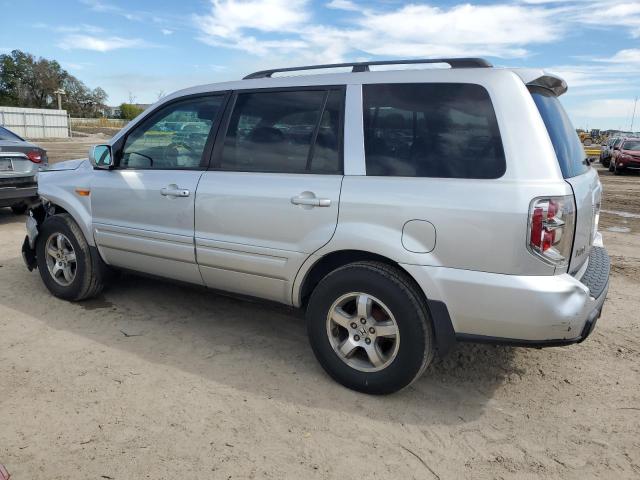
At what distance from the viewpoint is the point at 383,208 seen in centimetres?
299

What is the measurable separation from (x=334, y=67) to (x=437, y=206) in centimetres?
128

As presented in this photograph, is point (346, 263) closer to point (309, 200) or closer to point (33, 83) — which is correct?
point (309, 200)

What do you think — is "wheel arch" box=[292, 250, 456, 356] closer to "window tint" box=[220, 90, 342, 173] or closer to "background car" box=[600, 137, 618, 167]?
"window tint" box=[220, 90, 342, 173]

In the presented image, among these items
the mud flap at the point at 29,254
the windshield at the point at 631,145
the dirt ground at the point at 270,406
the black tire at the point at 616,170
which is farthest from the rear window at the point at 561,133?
the black tire at the point at 616,170

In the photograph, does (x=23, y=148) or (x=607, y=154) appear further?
(x=607, y=154)

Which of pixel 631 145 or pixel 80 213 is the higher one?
pixel 631 145

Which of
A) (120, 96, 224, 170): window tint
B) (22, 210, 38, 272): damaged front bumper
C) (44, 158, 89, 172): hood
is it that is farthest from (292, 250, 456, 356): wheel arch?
(22, 210, 38, 272): damaged front bumper

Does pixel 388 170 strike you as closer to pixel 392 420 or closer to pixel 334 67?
pixel 334 67

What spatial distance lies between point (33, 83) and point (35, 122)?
51959 millimetres

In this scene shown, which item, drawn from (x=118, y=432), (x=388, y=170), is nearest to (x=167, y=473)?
(x=118, y=432)

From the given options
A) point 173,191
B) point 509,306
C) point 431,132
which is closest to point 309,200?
point 431,132

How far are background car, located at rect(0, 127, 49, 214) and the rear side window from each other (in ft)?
21.4

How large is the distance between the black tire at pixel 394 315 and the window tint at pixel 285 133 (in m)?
0.67

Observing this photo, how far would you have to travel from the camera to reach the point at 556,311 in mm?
2674
